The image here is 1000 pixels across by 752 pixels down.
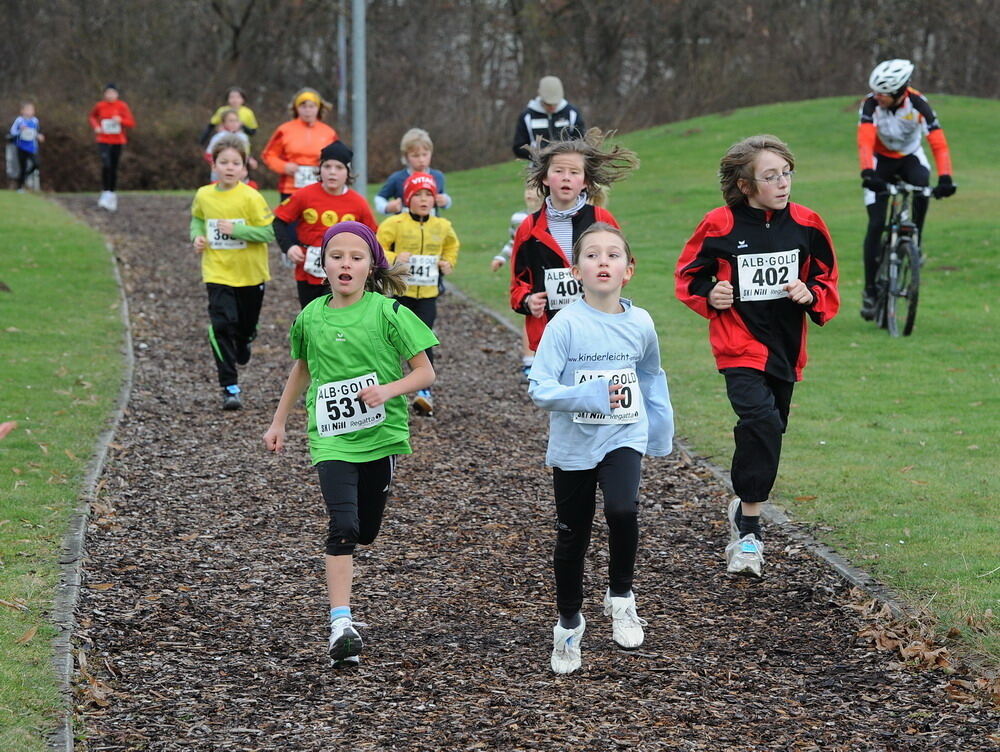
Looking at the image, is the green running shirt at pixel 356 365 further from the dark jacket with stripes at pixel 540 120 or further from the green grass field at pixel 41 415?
the dark jacket with stripes at pixel 540 120

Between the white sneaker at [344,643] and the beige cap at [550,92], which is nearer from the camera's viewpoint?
the white sneaker at [344,643]

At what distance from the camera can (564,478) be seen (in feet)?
17.9

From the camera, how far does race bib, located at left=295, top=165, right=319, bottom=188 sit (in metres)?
15.4

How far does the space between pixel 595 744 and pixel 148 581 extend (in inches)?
106

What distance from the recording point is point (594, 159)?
751 centimetres

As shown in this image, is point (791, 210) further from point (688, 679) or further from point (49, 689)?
point (49, 689)

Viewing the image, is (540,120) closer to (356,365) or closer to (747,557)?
(747,557)

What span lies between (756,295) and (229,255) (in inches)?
207

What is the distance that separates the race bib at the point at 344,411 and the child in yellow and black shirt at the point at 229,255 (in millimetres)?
5080

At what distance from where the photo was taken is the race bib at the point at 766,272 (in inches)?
257

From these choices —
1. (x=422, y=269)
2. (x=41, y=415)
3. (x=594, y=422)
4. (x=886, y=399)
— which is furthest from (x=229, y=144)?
(x=594, y=422)

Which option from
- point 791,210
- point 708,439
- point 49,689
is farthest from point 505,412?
point 49,689

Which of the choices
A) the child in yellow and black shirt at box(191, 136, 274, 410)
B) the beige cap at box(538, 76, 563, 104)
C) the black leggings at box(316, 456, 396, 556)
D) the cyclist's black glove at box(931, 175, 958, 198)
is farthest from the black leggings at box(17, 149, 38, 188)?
the black leggings at box(316, 456, 396, 556)

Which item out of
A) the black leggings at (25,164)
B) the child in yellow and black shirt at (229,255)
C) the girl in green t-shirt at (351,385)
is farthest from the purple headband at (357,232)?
the black leggings at (25,164)
